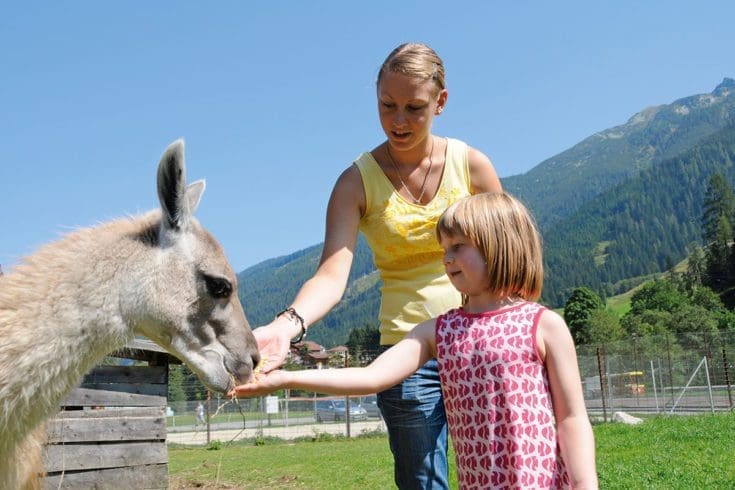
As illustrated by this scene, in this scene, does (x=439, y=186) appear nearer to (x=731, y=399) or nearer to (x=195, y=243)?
(x=195, y=243)

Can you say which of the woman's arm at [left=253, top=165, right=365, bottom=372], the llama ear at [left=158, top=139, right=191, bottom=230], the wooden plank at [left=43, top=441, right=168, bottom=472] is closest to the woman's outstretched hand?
the woman's arm at [left=253, top=165, right=365, bottom=372]

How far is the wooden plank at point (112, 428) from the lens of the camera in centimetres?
843

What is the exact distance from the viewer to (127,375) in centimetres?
956

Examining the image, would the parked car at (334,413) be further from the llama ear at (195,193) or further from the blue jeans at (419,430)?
the blue jeans at (419,430)

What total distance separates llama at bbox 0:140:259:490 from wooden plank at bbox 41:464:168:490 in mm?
4831

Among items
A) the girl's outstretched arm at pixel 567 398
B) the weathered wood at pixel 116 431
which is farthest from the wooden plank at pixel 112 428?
the girl's outstretched arm at pixel 567 398

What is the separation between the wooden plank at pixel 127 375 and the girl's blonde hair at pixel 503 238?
728cm

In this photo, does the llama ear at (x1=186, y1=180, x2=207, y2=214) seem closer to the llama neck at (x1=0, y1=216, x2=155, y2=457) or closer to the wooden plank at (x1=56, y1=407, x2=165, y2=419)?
the llama neck at (x1=0, y1=216, x2=155, y2=457)

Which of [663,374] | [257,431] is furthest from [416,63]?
[257,431]

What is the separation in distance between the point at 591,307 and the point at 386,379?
9841cm

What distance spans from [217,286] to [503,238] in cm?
151

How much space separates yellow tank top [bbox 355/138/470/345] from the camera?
3.70 metres

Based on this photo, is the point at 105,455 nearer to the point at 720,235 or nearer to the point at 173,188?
the point at 173,188

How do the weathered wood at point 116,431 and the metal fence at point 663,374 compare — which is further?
the metal fence at point 663,374
